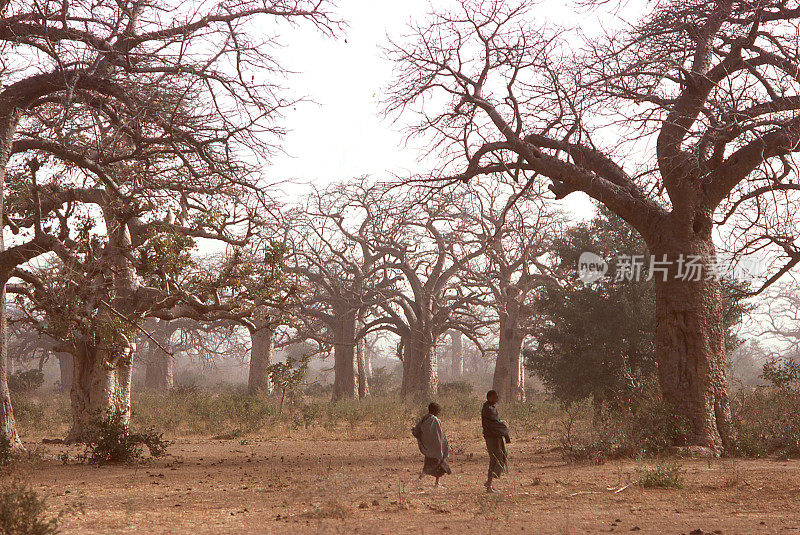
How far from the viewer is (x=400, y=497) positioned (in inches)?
303

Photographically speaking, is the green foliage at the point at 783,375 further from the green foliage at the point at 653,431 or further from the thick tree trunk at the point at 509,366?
the thick tree trunk at the point at 509,366

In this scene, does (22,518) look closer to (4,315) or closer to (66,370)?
(4,315)

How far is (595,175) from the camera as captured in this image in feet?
40.0

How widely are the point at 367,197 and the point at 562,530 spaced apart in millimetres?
21386

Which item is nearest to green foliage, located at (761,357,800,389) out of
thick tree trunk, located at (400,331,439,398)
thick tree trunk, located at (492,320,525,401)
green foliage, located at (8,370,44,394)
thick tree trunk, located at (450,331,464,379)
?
thick tree trunk, located at (492,320,525,401)

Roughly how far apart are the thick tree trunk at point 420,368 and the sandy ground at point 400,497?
14628 mm

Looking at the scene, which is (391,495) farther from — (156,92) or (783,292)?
(783,292)

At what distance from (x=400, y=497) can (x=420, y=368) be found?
63.4 feet

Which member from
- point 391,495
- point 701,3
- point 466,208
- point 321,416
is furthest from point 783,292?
point 391,495

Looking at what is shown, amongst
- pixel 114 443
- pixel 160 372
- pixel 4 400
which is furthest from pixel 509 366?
pixel 160 372

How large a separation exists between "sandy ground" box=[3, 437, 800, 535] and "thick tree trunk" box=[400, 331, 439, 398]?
48.0 feet

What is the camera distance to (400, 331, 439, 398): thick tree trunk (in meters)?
26.7

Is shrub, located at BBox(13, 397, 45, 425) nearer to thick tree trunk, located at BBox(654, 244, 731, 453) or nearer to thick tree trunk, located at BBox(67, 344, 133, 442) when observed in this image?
thick tree trunk, located at BBox(67, 344, 133, 442)

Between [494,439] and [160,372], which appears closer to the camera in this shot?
[494,439]
